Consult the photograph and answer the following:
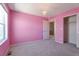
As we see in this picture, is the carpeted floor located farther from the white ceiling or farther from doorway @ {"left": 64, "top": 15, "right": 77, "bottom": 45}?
the white ceiling

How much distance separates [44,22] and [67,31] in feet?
8.20

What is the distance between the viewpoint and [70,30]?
682 cm

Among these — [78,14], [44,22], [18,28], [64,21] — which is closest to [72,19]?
[64,21]

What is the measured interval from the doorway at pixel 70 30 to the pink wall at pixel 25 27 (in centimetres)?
228

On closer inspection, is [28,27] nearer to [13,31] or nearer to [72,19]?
[13,31]

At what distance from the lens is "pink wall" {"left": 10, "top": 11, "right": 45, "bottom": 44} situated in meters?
6.26

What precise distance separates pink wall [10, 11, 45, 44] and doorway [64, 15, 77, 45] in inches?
89.9

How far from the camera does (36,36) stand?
8039 millimetres

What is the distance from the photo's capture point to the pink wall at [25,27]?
20.5 ft

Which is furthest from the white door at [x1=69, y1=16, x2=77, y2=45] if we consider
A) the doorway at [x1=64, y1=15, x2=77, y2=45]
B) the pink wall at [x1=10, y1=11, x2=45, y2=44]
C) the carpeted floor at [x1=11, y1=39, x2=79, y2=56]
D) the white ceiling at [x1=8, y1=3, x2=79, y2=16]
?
the pink wall at [x1=10, y1=11, x2=45, y2=44]

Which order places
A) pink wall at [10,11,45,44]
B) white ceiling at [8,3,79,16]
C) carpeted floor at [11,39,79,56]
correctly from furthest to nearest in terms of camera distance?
pink wall at [10,11,45,44] < white ceiling at [8,3,79,16] < carpeted floor at [11,39,79,56]

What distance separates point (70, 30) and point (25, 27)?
329 centimetres

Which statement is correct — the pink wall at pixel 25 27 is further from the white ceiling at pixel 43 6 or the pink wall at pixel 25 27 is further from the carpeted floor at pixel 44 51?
the carpeted floor at pixel 44 51

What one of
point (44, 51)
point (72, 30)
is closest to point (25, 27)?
point (44, 51)
